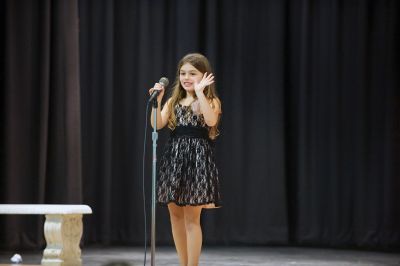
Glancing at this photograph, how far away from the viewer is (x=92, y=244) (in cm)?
662

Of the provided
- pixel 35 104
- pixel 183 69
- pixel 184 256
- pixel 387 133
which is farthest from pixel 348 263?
pixel 35 104

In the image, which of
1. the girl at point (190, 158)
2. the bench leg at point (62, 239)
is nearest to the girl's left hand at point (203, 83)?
the girl at point (190, 158)

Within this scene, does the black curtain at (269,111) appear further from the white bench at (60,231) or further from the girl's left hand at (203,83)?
the girl's left hand at (203,83)

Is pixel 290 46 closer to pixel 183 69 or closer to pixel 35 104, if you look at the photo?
pixel 35 104

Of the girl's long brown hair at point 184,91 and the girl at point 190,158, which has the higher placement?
the girl's long brown hair at point 184,91

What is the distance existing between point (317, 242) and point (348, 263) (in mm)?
1161

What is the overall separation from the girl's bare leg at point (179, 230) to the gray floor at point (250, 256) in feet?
4.65

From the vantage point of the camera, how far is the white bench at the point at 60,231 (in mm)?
4637

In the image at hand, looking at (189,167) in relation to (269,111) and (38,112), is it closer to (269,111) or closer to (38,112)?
(38,112)

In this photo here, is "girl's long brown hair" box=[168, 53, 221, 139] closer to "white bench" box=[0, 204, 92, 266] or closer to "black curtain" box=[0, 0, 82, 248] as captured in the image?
"white bench" box=[0, 204, 92, 266]

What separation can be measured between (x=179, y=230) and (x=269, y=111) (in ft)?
10.1

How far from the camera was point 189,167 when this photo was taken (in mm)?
3938

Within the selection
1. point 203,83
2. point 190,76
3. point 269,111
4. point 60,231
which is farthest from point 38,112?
point 203,83

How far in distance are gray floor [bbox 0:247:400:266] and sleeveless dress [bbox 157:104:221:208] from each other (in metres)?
1.60
